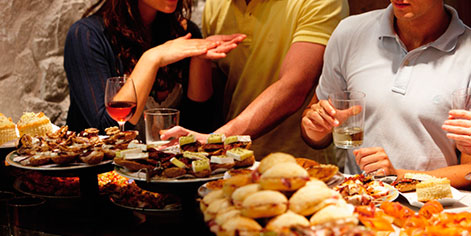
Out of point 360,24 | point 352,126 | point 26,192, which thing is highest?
point 360,24

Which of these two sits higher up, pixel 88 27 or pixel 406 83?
pixel 88 27

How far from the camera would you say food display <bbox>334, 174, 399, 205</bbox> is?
64.9 inches

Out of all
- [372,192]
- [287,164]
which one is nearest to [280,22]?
[372,192]

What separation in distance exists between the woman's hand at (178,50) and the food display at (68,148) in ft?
3.61

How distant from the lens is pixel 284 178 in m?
1.21

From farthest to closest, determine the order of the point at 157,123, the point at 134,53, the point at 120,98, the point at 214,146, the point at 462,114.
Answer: the point at 134,53 → the point at 120,98 → the point at 157,123 → the point at 214,146 → the point at 462,114

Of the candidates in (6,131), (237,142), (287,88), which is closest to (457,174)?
(237,142)

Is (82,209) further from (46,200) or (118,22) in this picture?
(118,22)

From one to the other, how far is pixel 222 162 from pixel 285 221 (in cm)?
62

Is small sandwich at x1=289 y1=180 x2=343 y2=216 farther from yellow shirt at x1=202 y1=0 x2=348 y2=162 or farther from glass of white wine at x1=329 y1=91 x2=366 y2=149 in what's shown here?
yellow shirt at x1=202 y1=0 x2=348 y2=162

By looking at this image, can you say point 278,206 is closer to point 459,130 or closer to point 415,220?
point 415,220

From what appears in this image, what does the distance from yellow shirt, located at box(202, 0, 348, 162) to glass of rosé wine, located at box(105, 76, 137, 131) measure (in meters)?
1.30

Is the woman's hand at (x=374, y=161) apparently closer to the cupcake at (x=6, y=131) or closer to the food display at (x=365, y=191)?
the food display at (x=365, y=191)

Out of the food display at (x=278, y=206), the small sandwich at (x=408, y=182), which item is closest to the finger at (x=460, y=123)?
the small sandwich at (x=408, y=182)
